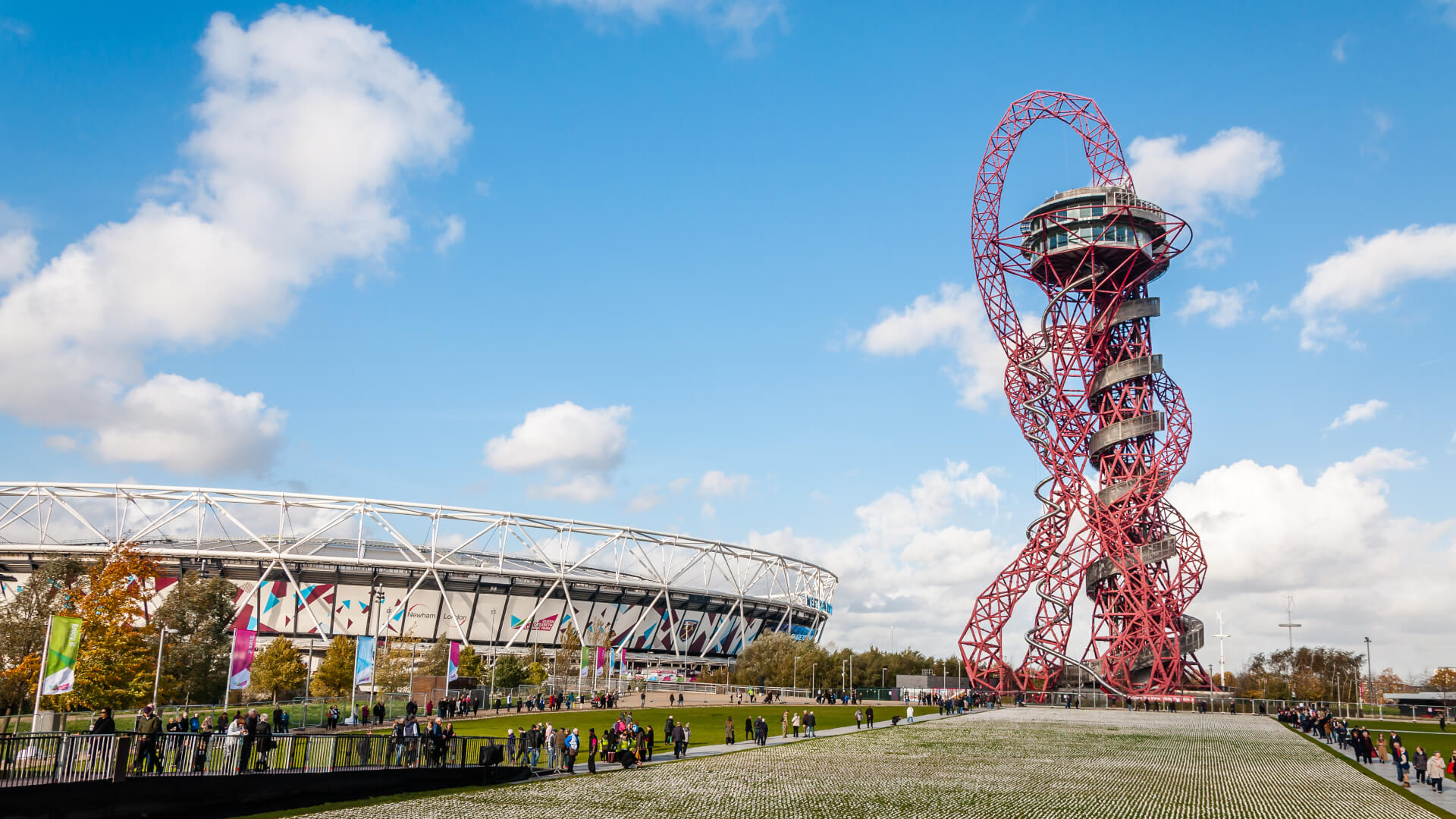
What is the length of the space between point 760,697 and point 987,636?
2071 cm

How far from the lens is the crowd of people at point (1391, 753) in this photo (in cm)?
2681

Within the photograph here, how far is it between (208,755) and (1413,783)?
98.6 ft

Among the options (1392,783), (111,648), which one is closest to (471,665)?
(111,648)

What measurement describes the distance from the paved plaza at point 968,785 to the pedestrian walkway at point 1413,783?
2.28ft

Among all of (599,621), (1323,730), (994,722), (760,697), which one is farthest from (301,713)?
(599,621)

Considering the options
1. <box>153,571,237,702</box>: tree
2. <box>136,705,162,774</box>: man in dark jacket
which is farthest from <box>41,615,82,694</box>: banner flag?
<box>153,571,237,702</box>: tree

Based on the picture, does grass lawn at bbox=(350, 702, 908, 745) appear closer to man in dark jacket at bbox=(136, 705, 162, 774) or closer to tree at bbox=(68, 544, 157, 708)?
tree at bbox=(68, 544, 157, 708)

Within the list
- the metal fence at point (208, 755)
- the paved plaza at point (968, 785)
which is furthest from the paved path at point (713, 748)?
the metal fence at point (208, 755)

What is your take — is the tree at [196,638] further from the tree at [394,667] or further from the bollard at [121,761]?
the bollard at [121,761]

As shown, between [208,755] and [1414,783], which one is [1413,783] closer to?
[1414,783]

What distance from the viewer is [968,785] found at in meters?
24.0

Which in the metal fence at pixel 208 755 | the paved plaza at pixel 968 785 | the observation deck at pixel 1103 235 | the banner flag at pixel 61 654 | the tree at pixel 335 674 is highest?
the observation deck at pixel 1103 235

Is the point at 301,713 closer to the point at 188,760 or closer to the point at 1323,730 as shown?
the point at 188,760

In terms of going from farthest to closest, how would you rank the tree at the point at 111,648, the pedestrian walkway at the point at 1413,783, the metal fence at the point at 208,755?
1. the tree at the point at 111,648
2. the pedestrian walkway at the point at 1413,783
3. the metal fence at the point at 208,755
